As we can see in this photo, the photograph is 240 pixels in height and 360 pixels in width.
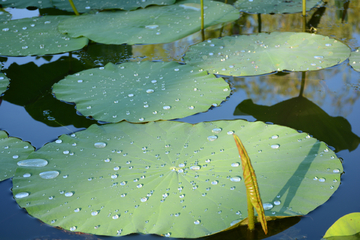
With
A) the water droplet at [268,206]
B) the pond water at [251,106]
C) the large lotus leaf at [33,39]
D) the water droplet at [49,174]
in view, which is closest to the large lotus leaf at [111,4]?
the large lotus leaf at [33,39]

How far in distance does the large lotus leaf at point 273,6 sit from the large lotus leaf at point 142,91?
1.38 meters

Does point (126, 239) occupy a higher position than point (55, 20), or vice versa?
point (55, 20)

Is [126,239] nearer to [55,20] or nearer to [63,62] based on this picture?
[63,62]

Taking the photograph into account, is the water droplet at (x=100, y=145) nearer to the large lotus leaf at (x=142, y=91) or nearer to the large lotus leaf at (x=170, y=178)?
the large lotus leaf at (x=170, y=178)

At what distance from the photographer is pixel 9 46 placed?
249 centimetres

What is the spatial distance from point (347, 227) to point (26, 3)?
372 centimetres

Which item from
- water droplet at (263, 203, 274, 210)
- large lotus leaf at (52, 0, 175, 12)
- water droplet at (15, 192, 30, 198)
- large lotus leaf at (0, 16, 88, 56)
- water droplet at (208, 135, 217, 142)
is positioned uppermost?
large lotus leaf at (52, 0, 175, 12)

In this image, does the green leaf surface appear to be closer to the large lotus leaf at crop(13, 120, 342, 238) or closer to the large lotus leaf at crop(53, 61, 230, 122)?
the large lotus leaf at crop(13, 120, 342, 238)

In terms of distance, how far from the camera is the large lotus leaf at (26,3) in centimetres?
340

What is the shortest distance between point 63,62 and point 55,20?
0.83 metres

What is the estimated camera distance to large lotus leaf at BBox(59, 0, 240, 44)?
2.49 metres

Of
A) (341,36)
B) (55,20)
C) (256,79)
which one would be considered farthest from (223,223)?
Result: (55,20)

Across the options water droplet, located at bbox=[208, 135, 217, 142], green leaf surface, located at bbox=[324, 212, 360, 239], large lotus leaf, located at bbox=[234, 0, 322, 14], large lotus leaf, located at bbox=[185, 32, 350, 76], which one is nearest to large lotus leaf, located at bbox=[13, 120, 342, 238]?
water droplet, located at bbox=[208, 135, 217, 142]

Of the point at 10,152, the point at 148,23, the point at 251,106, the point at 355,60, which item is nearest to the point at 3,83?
the point at 10,152
